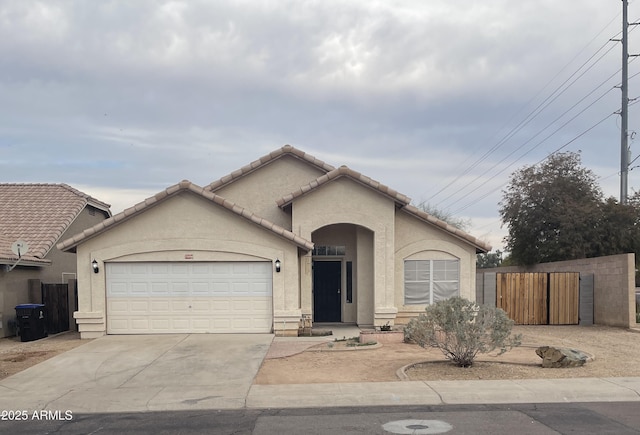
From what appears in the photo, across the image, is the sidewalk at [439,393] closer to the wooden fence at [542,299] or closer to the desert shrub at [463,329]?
the desert shrub at [463,329]

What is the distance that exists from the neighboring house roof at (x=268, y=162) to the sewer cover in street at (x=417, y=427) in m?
12.7

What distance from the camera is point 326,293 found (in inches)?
773

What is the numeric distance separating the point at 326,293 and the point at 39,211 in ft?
40.4

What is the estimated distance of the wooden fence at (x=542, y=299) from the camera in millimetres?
20312

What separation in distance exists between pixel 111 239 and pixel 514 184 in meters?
21.6

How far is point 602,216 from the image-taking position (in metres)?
26.5

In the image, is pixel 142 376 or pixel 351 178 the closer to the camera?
pixel 142 376

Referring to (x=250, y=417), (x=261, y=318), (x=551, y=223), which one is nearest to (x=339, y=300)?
(x=261, y=318)

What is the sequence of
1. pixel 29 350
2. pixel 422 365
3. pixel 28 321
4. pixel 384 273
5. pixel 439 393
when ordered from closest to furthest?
1. pixel 439 393
2. pixel 422 365
3. pixel 29 350
4. pixel 28 321
5. pixel 384 273

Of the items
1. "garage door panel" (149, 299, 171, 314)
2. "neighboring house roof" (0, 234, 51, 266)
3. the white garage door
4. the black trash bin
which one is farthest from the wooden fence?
"neighboring house roof" (0, 234, 51, 266)

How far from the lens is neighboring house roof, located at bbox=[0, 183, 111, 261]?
65.3 ft

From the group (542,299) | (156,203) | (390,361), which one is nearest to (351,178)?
(156,203)

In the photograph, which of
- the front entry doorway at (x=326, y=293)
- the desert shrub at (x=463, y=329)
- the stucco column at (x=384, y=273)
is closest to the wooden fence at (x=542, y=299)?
the stucco column at (x=384, y=273)

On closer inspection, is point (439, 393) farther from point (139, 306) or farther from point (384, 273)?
point (139, 306)
